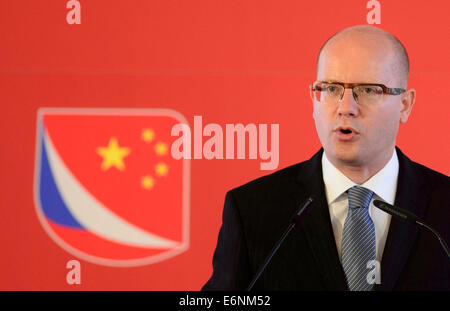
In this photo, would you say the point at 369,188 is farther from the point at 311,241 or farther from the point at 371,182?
the point at 311,241

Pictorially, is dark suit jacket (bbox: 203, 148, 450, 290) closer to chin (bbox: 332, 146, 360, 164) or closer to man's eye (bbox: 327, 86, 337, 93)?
chin (bbox: 332, 146, 360, 164)

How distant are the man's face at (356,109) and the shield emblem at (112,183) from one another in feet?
3.52

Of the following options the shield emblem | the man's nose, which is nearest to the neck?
the man's nose

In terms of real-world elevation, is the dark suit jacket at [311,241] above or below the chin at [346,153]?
below

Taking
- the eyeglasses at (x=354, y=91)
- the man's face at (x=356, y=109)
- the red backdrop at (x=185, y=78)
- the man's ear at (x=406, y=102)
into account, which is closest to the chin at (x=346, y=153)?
the man's face at (x=356, y=109)

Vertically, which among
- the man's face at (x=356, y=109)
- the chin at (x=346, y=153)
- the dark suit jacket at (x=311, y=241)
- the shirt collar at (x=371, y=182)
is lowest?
the dark suit jacket at (x=311, y=241)

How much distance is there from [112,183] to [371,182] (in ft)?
4.23

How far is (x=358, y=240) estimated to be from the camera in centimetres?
156

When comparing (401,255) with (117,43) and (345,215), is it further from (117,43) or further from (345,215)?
(117,43)

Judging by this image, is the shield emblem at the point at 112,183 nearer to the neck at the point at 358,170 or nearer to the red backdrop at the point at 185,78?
the red backdrop at the point at 185,78

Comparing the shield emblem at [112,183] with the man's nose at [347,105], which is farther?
the shield emblem at [112,183]

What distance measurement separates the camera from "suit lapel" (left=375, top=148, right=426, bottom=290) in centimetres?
151

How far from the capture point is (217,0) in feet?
8.69

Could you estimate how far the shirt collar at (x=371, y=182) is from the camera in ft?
5.40
